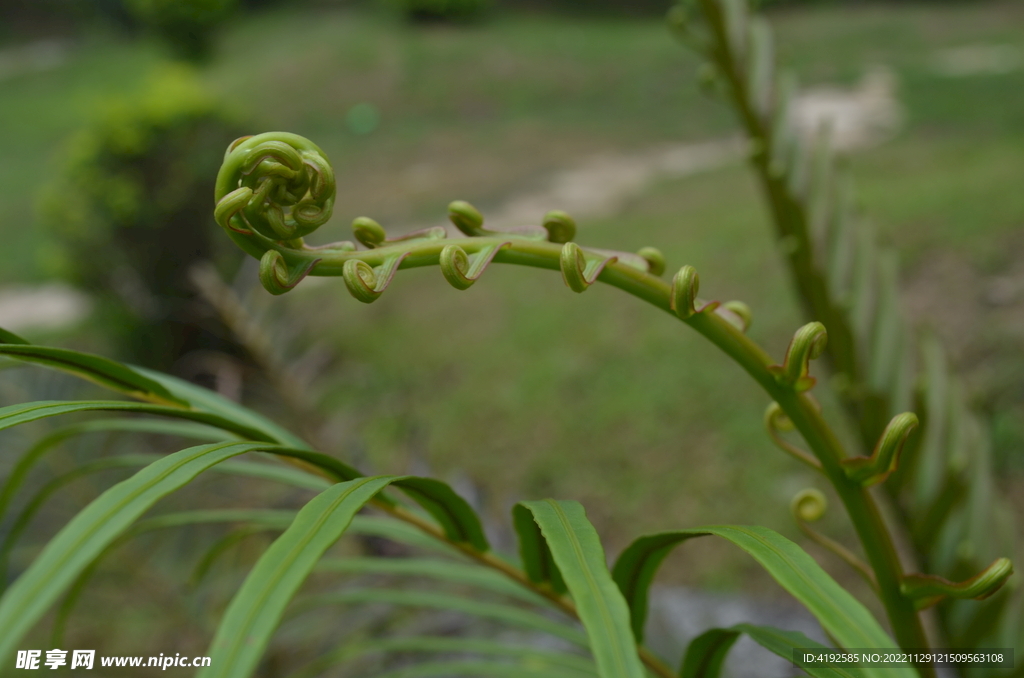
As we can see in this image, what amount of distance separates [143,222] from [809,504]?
4326mm

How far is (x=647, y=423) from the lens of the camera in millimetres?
3357

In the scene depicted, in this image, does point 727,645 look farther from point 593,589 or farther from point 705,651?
point 593,589

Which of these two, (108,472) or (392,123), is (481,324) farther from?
(392,123)

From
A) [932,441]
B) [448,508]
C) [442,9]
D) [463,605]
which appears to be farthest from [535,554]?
[442,9]

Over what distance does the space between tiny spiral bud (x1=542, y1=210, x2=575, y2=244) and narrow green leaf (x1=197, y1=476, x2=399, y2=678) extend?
0.19 meters

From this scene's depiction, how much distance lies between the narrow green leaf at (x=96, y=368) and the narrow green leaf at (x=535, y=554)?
0.23 metres

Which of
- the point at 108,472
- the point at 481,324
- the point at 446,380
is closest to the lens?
the point at 108,472

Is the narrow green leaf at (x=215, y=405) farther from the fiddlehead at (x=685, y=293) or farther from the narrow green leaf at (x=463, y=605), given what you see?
the fiddlehead at (x=685, y=293)

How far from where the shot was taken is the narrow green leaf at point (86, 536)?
0.98 ft

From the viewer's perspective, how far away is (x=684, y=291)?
16.4 inches

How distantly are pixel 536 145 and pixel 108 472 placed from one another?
21.8ft

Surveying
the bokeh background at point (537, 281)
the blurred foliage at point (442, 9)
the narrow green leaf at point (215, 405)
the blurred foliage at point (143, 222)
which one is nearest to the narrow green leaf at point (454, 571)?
the narrow green leaf at point (215, 405)

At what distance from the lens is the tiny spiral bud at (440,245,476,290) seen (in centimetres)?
41

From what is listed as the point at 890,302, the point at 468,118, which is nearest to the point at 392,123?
the point at 468,118
